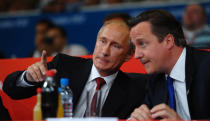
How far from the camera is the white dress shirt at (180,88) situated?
90.7 inches

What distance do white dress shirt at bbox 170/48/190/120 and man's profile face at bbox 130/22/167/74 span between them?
0.08m

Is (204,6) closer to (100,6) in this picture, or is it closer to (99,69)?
(100,6)

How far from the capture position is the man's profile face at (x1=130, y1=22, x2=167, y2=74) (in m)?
2.31

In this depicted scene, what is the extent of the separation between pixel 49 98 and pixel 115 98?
2.16ft

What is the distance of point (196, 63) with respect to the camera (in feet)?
7.61

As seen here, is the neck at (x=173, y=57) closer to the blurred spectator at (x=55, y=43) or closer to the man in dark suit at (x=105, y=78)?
the man in dark suit at (x=105, y=78)

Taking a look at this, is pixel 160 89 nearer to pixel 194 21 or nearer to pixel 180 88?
pixel 180 88

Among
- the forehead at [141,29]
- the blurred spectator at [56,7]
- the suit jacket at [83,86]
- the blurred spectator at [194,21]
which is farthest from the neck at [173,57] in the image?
the blurred spectator at [56,7]

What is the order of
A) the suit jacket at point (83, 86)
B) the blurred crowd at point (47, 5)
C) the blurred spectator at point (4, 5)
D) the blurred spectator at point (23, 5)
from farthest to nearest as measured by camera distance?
the blurred spectator at point (4, 5)
the blurred spectator at point (23, 5)
the blurred crowd at point (47, 5)
the suit jacket at point (83, 86)

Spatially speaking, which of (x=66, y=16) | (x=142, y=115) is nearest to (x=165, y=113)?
(x=142, y=115)

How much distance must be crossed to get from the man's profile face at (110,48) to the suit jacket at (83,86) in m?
0.11

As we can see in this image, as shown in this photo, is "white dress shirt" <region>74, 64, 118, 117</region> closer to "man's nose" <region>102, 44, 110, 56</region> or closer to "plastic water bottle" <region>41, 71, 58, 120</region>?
"man's nose" <region>102, 44, 110, 56</region>

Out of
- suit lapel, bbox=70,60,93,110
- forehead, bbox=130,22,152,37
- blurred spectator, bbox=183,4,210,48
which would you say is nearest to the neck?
forehead, bbox=130,22,152,37

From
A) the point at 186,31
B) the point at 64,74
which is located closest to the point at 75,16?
the point at 186,31
